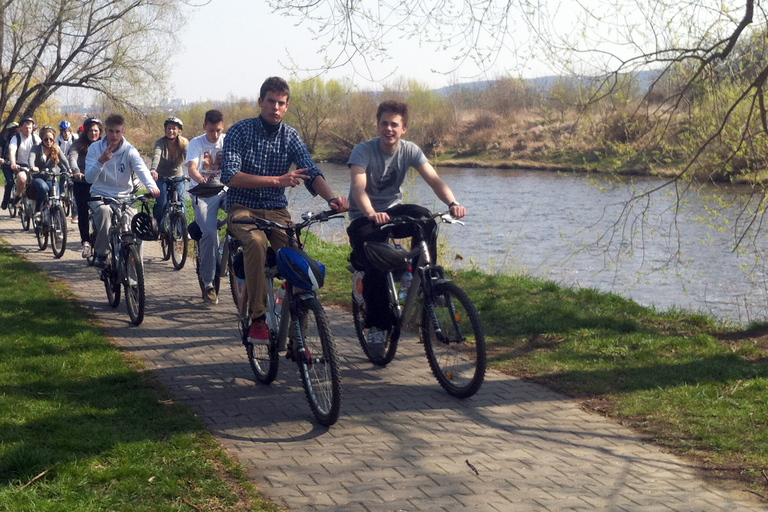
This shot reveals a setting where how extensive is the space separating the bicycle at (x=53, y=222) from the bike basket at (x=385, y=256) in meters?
7.92

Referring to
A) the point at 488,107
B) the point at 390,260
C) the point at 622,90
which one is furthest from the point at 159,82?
the point at 390,260

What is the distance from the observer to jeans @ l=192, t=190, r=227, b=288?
8867 mm

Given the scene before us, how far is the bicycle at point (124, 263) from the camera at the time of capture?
8.12m

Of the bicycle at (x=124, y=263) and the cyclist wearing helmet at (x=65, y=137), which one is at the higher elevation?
the cyclist wearing helmet at (x=65, y=137)

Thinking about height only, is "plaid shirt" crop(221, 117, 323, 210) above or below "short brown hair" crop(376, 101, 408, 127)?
below

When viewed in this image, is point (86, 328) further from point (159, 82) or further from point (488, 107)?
point (488, 107)

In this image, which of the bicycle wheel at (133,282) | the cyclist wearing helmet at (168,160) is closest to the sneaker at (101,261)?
the bicycle wheel at (133,282)

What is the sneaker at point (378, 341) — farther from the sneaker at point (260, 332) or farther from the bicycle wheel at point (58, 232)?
the bicycle wheel at point (58, 232)

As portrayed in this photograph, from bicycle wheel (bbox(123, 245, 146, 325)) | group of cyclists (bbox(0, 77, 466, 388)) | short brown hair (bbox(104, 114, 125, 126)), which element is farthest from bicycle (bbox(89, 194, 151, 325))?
group of cyclists (bbox(0, 77, 466, 388))

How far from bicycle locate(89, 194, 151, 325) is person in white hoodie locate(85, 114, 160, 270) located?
0.10 metres

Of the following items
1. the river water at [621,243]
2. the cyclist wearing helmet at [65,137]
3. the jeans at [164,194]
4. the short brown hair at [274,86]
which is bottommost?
the river water at [621,243]

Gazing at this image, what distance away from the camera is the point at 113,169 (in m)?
9.18

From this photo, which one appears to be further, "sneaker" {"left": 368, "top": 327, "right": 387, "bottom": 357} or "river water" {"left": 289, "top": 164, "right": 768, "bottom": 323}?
"river water" {"left": 289, "top": 164, "right": 768, "bottom": 323}

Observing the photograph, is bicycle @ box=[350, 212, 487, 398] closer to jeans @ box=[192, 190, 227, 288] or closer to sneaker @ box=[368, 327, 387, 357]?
sneaker @ box=[368, 327, 387, 357]
